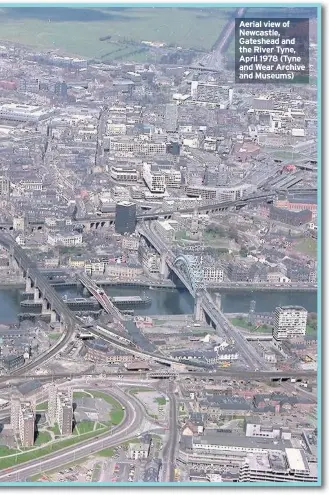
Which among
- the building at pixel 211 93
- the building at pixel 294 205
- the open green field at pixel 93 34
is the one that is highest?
the open green field at pixel 93 34

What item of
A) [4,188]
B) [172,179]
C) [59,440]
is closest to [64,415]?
[59,440]

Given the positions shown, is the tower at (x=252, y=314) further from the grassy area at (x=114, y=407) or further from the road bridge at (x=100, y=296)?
the grassy area at (x=114, y=407)

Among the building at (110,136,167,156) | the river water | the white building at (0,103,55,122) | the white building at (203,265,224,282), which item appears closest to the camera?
the river water

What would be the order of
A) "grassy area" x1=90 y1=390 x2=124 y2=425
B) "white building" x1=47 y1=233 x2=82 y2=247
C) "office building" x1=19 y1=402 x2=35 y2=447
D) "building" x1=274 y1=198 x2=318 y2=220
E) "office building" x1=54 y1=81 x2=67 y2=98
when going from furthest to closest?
1. "office building" x1=54 y1=81 x2=67 y2=98
2. "building" x1=274 y1=198 x2=318 y2=220
3. "white building" x1=47 y1=233 x2=82 y2=247
4. "grassy area" x1=90 y1=390 x2=124 y2=425
5. "office building" x1=19 y1=402 x2=35 y2=447

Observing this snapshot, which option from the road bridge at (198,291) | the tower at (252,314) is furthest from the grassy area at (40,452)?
the tower at (252,314)

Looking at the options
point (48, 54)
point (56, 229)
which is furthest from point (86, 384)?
point (48, 54)

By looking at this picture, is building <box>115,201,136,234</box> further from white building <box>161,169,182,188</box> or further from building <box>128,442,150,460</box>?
building <box>128,442,150,460</box>

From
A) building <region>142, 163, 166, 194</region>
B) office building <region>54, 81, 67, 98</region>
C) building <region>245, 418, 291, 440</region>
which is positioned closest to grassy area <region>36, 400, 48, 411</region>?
building <region>245, 418, 291, 440</region>
